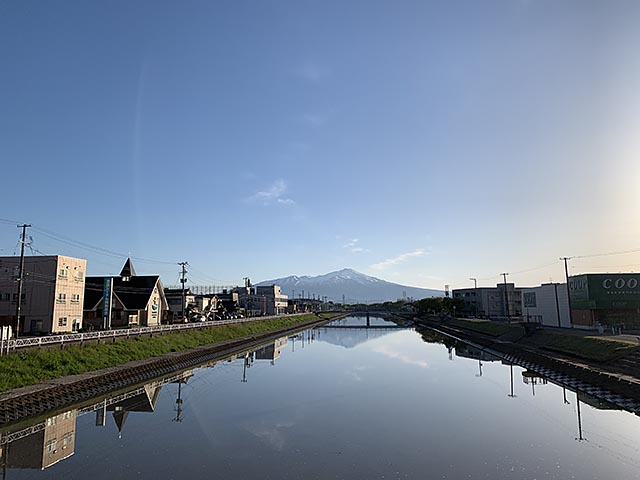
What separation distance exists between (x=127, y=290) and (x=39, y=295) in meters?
14.9

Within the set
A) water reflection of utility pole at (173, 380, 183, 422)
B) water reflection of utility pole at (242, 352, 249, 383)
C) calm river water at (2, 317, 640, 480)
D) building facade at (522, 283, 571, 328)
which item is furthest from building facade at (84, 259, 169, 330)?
building facade at (522, 283, 571, 328)

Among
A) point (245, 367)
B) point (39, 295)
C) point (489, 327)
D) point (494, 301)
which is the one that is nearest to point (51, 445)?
point (245, 367)

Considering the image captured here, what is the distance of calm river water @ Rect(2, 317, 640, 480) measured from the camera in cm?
1296

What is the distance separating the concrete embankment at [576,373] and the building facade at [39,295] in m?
38.6

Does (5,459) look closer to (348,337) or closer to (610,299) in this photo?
(610,299)

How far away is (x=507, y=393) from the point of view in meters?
25.8

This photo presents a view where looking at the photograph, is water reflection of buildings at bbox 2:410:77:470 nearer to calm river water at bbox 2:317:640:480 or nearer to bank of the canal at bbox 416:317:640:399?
calm river water at bbox 2:317:640:480

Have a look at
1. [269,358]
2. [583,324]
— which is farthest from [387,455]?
[583,324]

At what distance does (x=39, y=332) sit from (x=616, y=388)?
40.4 meters

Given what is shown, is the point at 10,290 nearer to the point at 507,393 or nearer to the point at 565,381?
the point at 507,393

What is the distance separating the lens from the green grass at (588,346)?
1078 inches

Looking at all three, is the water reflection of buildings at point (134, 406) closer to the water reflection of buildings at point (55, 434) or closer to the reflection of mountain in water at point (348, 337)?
the water reflection of buildings at point (55, 434)

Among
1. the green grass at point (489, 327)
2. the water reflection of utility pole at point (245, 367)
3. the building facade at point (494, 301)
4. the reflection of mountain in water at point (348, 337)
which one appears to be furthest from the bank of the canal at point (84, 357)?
the building facade at point (494, 301)

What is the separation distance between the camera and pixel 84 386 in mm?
22203
